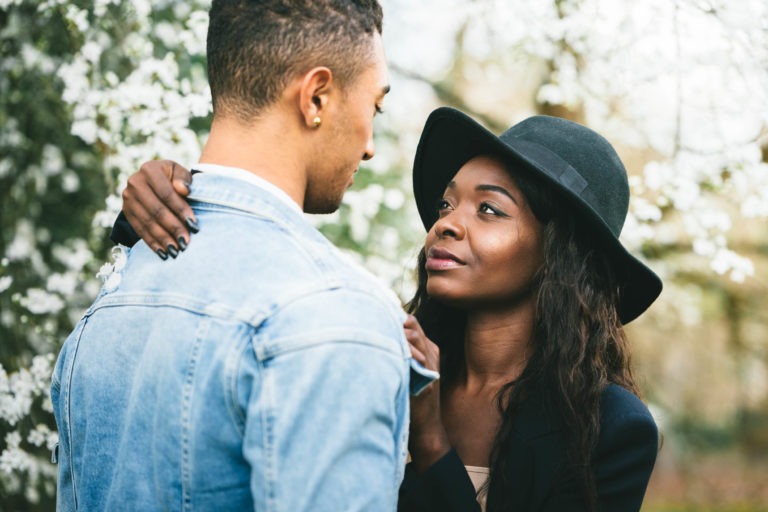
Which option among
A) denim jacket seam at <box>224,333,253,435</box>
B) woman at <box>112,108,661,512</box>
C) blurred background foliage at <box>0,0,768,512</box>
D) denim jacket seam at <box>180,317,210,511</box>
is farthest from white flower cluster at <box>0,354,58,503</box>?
denim jacket seam at <box>224,333,253,435</box>

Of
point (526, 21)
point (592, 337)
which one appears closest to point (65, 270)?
point (526, 21)

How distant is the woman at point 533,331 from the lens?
2.06 metres

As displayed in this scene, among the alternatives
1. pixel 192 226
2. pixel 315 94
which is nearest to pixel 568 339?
pixel 315 94

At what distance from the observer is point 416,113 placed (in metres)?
6.67

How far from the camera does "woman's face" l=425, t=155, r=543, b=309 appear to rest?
7.38ft

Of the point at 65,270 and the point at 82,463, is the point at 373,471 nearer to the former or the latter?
the point at 82,463

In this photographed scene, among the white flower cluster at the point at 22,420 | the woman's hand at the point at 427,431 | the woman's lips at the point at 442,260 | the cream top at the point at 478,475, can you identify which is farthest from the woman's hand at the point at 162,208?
the white flower cluster at the point at 22,420

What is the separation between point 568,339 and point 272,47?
1.23 m

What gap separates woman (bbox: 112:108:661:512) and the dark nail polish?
0.77 meters

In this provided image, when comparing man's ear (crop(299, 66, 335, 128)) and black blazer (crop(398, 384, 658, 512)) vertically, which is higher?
man's ear (crop(299, 66, 335, 128))

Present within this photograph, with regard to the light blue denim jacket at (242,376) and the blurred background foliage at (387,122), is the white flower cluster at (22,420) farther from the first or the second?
the light blue denim jacket at (242,376)

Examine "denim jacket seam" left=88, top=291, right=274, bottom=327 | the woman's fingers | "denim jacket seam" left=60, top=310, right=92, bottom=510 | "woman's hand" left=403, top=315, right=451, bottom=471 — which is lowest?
"woman's hand" left=403, top=315, right=451, bottom=471

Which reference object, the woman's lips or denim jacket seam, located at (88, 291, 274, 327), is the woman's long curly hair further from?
denim jacket seam, located at (88, 291, 274, 327)

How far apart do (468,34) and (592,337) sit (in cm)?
432
